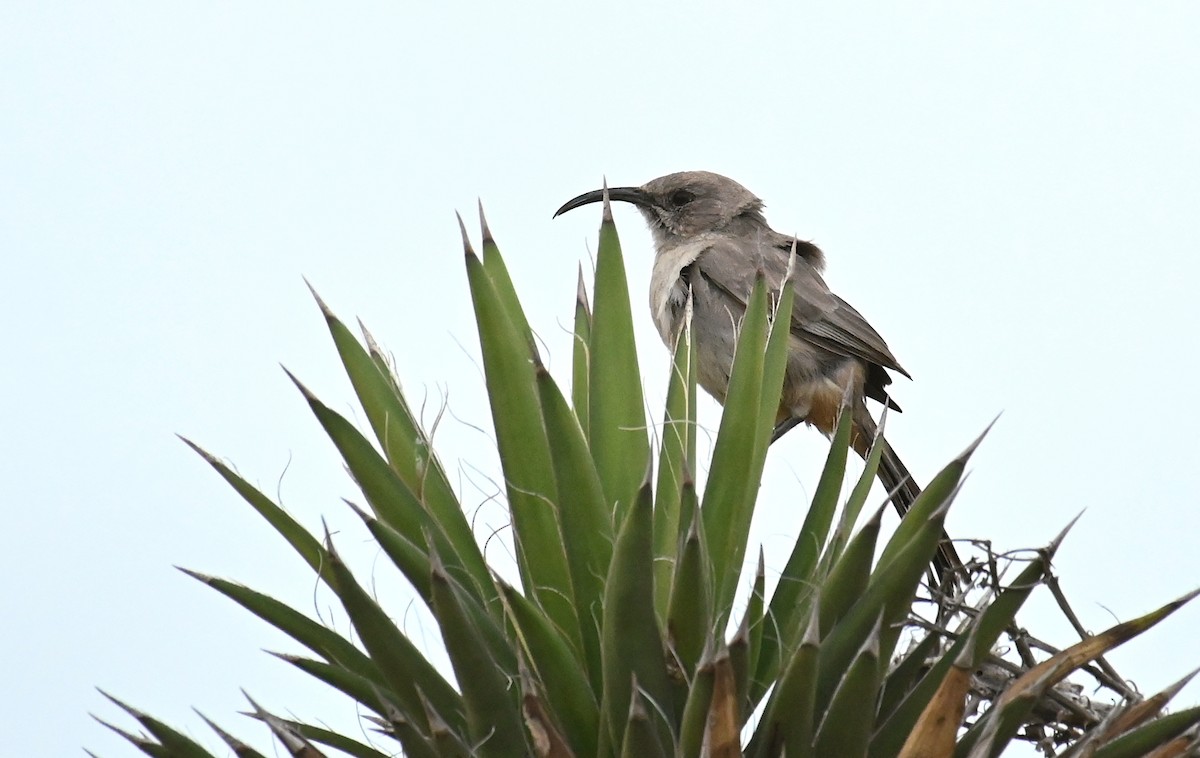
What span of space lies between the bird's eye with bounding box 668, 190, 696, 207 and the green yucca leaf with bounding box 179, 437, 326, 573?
4.19 meters

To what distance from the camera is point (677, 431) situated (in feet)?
9.77

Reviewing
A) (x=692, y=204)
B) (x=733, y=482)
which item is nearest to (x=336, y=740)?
(x=733, y=482)

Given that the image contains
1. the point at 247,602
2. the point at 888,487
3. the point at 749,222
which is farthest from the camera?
the point at 749,222

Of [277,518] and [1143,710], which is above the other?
[277,518]

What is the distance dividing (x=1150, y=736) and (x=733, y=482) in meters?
0.92

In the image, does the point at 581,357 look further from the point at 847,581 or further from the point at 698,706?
the point at 698,706

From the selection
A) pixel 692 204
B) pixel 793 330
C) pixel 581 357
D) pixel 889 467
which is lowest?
pixel 581 357

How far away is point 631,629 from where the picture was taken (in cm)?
228

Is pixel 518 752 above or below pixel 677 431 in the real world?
below

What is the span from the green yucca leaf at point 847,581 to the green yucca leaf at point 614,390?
0.60 m

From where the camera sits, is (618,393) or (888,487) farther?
(888,487)

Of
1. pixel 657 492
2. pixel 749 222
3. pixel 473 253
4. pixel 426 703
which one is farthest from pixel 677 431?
pixel 749 222

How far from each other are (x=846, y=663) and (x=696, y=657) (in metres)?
0.32

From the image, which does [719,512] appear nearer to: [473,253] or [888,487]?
[473,253]
